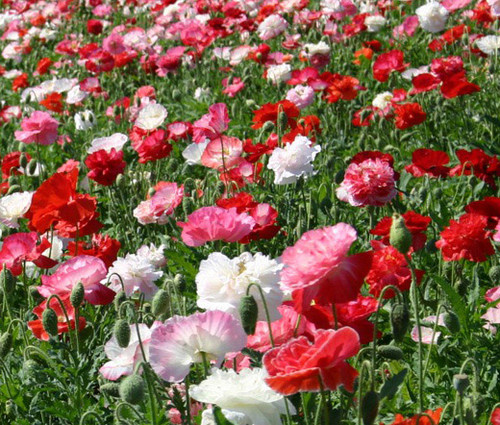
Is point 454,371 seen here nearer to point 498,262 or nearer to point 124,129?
point 498,262

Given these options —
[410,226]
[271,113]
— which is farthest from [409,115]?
[410,226]

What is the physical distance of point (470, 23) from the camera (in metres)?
6.53

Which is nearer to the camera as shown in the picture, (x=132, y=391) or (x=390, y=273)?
(x=132, y=391)

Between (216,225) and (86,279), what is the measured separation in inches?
15.6

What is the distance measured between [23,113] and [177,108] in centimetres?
114

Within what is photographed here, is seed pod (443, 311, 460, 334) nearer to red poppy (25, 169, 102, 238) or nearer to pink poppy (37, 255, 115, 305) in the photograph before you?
pink poppy (37, 255, 115, 305)

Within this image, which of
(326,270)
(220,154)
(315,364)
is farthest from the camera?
(220,154)

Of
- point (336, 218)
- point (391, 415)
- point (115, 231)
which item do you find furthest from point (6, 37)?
point (391, 415)

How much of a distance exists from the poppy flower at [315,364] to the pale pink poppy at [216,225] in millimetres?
797

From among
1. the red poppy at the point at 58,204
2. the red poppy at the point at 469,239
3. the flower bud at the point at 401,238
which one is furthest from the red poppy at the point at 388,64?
the flower bud at the point at 401,238

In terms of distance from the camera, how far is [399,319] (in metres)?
1.65

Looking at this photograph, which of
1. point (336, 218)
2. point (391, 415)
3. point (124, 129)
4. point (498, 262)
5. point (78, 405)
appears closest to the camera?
point (391, 415)

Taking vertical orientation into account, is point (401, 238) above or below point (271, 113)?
above

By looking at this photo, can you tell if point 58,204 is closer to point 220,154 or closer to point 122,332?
point 220,154
